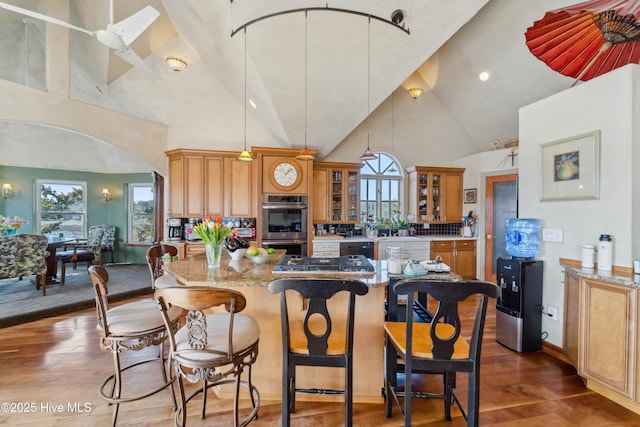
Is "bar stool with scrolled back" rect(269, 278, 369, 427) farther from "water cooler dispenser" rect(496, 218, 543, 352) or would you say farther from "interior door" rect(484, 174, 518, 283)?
"interior door" rect(484, 174, 518, 283)

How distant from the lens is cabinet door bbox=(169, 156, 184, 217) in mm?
4785

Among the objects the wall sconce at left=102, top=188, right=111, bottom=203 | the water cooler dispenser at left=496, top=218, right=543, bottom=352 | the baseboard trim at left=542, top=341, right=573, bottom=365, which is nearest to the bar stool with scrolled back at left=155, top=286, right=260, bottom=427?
the water cooler dispenser at left=496, top=218, right=543, bottom=352

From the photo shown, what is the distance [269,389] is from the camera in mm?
2059

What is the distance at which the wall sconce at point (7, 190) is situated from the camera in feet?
19.5

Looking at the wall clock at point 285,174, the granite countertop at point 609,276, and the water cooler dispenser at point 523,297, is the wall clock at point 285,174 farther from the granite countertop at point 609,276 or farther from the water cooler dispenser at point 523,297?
the granite countertop at point 609,276

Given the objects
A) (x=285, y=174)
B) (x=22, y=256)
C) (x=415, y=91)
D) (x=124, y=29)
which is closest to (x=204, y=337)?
(x=124, y=29)

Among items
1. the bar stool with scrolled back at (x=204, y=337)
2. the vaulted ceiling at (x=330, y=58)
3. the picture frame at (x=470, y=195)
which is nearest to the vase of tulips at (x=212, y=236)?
the bar stool with scrolled back at (x=204, y=337)

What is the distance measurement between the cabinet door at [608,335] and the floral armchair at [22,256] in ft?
21.9

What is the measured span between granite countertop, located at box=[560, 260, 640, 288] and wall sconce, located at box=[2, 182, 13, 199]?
32.5 feet

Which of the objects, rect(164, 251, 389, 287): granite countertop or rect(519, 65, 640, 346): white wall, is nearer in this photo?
rect(164, 251, 389, 287): granite countertop

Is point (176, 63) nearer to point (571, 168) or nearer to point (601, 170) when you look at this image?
point (571, 168)

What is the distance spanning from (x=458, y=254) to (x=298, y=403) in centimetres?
459

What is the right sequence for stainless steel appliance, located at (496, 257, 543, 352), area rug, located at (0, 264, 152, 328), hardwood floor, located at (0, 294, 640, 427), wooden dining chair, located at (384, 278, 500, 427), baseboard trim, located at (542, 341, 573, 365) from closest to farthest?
wooden dining chair, located at (384, 278, 500, 427)
hardwood floor, located at (0, 294, 640, 427)
baseboard trim, located at (542, 341, 573, 365)
stainless steel appliance, located at (496, 257, 543, 352)
area rug, located at (0, 264, 152, 328)

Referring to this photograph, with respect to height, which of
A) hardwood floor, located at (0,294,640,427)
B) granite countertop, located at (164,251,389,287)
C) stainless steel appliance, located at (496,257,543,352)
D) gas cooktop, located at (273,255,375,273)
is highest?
gas cooktop, located at (273,255,375,273)
